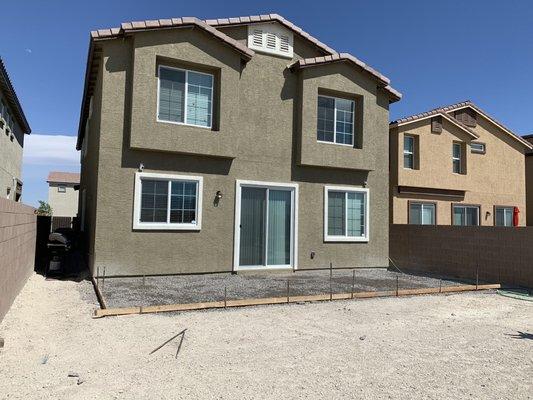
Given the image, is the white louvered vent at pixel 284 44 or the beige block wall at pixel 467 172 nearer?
the white louvered vent at pixel 284 44

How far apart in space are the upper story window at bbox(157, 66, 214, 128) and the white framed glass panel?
41.1 ft

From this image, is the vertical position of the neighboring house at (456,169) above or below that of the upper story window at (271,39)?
below

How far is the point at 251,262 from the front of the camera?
12.8 meters

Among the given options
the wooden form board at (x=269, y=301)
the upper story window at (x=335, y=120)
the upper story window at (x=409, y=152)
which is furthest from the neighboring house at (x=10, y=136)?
the upper story window at (x=409, y=152)

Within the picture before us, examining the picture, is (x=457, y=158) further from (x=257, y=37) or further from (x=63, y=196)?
(x=63, y=196)

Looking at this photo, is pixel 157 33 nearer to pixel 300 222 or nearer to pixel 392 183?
pixel 300 222

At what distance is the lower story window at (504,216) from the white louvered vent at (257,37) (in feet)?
47.2

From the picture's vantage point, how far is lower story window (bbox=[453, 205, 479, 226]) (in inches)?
773

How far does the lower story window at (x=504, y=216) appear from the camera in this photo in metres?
21.0

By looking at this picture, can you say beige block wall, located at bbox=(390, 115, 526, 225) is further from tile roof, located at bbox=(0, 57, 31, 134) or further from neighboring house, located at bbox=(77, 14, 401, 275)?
tile roof, located at bbox=(0, 57, 31, 134)

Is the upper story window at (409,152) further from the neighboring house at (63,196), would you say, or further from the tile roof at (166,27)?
the neighboring house at (63,196)

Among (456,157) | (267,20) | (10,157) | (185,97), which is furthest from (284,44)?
(10,157)

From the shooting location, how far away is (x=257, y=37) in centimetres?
1327

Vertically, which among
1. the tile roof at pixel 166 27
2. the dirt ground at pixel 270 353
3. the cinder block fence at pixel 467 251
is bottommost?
the dirt ground at pixel 270 353
